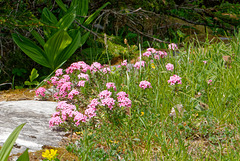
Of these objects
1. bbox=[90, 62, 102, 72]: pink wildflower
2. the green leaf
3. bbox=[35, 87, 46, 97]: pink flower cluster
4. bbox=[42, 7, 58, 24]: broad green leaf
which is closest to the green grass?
bbox=[90, 62, 102, 72]: pink wildflower

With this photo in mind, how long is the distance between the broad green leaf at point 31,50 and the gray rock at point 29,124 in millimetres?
1145

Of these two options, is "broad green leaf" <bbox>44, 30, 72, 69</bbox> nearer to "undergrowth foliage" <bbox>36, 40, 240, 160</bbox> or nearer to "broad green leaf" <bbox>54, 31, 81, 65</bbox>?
"broad green leaf" <bbox>54, 31, 81, 65</bbox>

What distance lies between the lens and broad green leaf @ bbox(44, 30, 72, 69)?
162 inches

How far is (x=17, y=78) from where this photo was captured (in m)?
4.70

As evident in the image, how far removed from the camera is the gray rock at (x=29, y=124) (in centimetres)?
245

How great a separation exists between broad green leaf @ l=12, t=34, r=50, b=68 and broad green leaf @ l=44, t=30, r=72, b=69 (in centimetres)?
12

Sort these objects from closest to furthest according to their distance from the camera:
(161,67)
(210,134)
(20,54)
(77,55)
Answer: (210,134), (161,67), (20,54), (77,55)

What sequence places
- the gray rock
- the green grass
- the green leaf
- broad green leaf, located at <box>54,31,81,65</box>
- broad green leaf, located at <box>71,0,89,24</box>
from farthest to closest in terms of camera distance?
broad green leaf, located at <box>71,0,89,24</box> → broad green leaf, located at <box>54,31,81,65</box> → the gray rock → the green grass → the green leaf

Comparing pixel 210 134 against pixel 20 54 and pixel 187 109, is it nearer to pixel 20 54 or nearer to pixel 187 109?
pixel 187 109

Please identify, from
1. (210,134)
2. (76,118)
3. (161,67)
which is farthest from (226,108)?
(76,118)

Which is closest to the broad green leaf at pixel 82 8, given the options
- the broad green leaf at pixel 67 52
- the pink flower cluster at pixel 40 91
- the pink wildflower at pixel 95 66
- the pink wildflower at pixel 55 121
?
the broad green leaf at pixel 67 52

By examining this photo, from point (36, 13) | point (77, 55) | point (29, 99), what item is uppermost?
point (36, 13)

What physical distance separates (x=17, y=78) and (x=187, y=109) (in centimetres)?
317

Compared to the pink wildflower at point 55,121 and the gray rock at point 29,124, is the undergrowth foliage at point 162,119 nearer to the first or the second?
the pink wildflower at point 55,121
